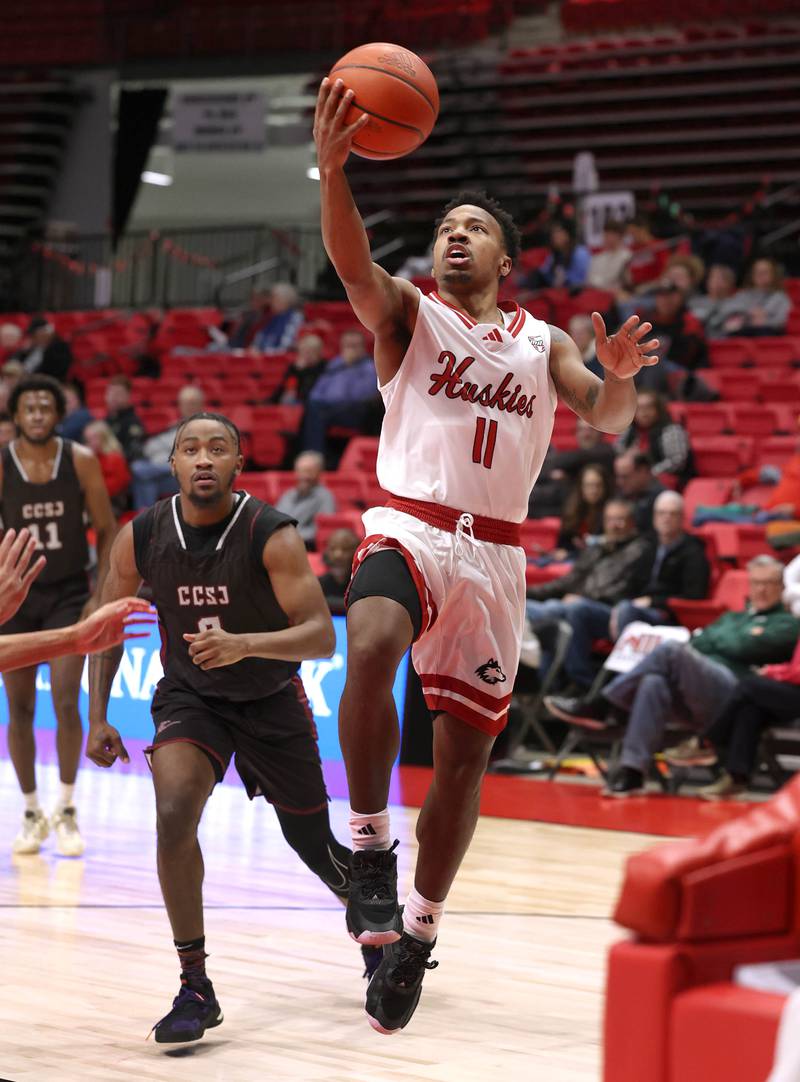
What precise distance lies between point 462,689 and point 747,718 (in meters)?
4.06

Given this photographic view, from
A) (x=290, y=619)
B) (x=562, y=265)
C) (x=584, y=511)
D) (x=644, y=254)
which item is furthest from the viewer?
(x=562, y=265)

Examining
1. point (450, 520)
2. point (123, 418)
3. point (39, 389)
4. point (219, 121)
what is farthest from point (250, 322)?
point (450, 520)

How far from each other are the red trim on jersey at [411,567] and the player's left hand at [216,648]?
0.32 metres

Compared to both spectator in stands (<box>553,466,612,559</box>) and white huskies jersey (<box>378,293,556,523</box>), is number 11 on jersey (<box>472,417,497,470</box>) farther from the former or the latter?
spectator in stands (<box>553,466,612,559</box>)

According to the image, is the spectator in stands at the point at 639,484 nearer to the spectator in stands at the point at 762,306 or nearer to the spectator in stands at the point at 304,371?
the spectator in stands at the point at 762,306

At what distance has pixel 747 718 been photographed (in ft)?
25.4

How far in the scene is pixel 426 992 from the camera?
4.63 metres

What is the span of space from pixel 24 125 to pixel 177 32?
2.54 m

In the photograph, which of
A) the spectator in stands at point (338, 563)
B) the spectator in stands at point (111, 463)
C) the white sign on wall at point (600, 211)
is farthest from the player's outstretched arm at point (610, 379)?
the white sign on wall at point (600, 211)

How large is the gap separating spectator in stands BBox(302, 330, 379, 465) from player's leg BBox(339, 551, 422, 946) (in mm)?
8401

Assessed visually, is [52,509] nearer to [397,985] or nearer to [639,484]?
[397,985]

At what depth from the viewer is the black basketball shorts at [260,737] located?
437 cm

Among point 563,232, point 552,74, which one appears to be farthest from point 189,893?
point 552,74

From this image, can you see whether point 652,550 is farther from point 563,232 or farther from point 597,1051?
point 563,232
